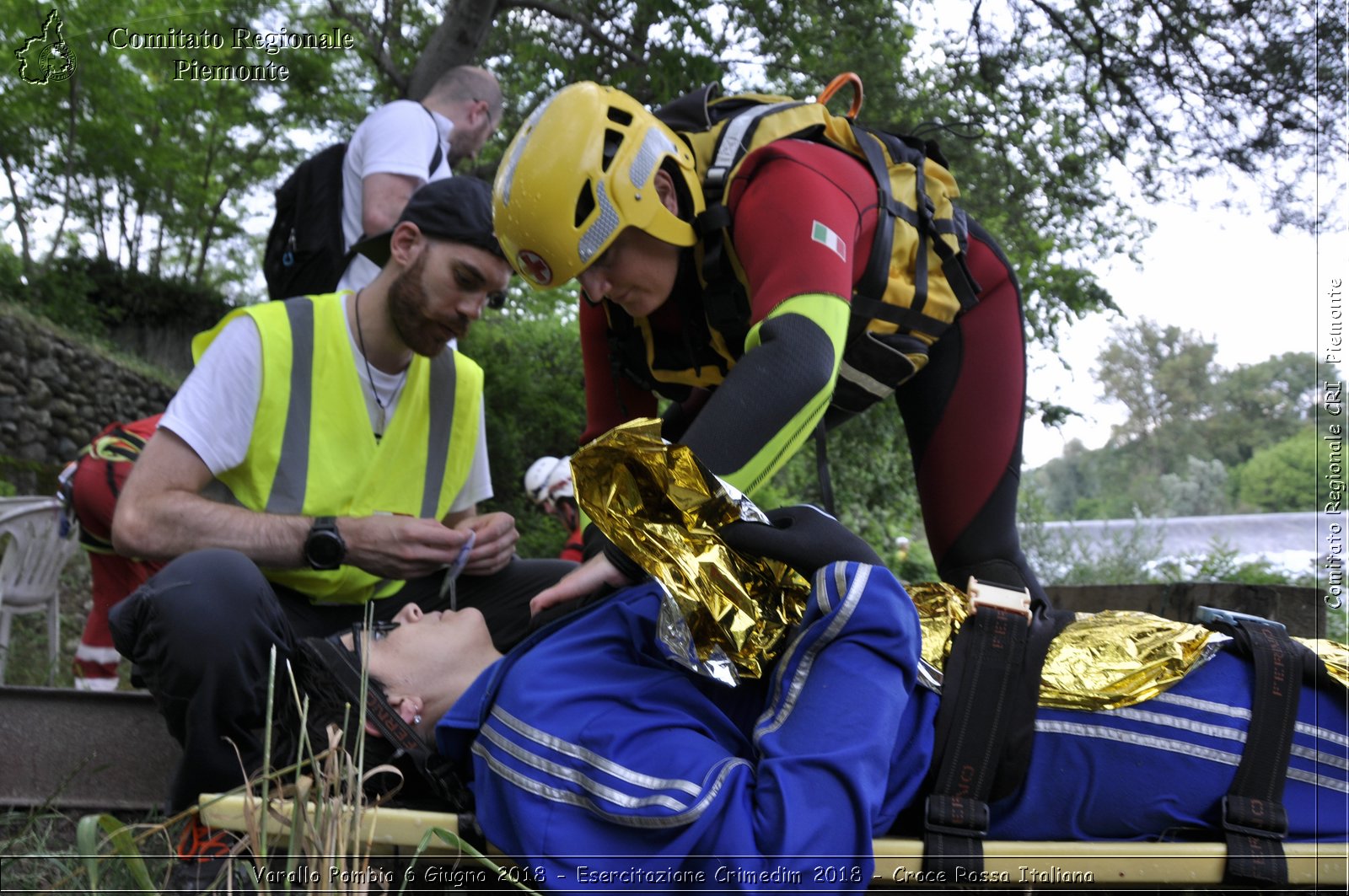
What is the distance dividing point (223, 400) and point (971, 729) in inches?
77.0

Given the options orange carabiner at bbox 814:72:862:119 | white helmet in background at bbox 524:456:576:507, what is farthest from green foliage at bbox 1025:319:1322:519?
orange carabiner at bbox 814:72:862:119

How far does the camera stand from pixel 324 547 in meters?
2.59

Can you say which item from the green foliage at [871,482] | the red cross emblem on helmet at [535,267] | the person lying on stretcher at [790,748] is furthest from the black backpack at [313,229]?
the green foliage at [871,482]

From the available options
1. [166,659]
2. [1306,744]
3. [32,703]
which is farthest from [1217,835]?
[32,703]

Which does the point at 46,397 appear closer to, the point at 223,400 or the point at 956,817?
the point at 223,400

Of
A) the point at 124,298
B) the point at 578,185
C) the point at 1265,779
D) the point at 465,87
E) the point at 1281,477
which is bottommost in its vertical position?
the point at 1265,779

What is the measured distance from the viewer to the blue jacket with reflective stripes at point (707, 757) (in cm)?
160

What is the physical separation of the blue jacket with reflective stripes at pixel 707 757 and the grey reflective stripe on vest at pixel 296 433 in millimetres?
1098

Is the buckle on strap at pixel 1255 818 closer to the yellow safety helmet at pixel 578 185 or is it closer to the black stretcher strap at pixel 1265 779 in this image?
the black stretcher strap at pixel 1265 779

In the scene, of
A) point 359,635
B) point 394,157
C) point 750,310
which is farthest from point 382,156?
point 359,635

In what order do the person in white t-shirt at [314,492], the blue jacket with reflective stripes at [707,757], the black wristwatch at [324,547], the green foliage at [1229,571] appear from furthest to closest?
the green foliage at [1229,571] → the black wristwatch at [324,547] → the person in white t-shirt at [314,492] → the blue jacket with reflective stripes at [707,757]

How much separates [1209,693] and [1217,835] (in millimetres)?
250

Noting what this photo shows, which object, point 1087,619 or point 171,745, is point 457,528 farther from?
point 1087,619

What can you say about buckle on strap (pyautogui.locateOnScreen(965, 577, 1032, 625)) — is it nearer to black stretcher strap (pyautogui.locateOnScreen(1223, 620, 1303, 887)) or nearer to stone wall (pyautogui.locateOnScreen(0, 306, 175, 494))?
black stretcher strap (pyautogui.locateOnScreen(1223, 620, 1303, 887))
